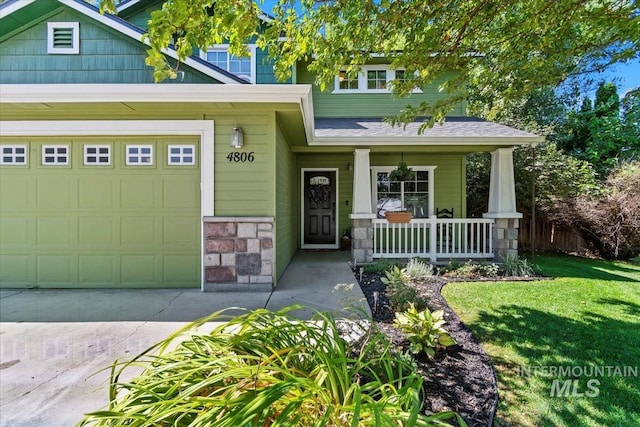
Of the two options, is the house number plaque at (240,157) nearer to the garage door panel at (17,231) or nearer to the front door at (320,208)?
the garage door panel at (17,231)

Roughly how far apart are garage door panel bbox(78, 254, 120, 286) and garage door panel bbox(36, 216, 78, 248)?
426mm

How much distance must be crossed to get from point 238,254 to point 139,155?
219 cm

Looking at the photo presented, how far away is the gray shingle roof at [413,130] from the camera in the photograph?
6.55 metres

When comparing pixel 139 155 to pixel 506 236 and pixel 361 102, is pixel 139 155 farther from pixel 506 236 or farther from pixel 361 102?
pixel 506 236

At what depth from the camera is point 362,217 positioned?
21.9 ft

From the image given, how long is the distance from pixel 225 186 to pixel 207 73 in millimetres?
1733

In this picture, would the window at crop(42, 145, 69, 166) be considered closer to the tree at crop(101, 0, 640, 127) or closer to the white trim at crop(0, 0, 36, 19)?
the white trim at crop(0, 0, 36, 19)

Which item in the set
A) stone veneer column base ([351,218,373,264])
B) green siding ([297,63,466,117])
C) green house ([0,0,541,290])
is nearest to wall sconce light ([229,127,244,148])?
green house ([0,0,541,290])

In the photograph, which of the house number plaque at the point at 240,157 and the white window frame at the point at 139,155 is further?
the white window frame at the point at 139,155

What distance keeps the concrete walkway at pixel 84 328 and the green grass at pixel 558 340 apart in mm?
1261

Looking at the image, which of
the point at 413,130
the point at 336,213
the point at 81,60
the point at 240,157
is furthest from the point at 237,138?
the point at 336,213

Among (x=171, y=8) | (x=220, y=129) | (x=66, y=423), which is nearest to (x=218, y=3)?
(x=171, y=8)

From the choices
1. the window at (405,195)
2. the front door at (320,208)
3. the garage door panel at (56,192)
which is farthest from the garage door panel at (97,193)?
the window at (405,195)

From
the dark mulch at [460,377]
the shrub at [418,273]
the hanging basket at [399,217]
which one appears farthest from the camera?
the hanging basket at [399,217]
